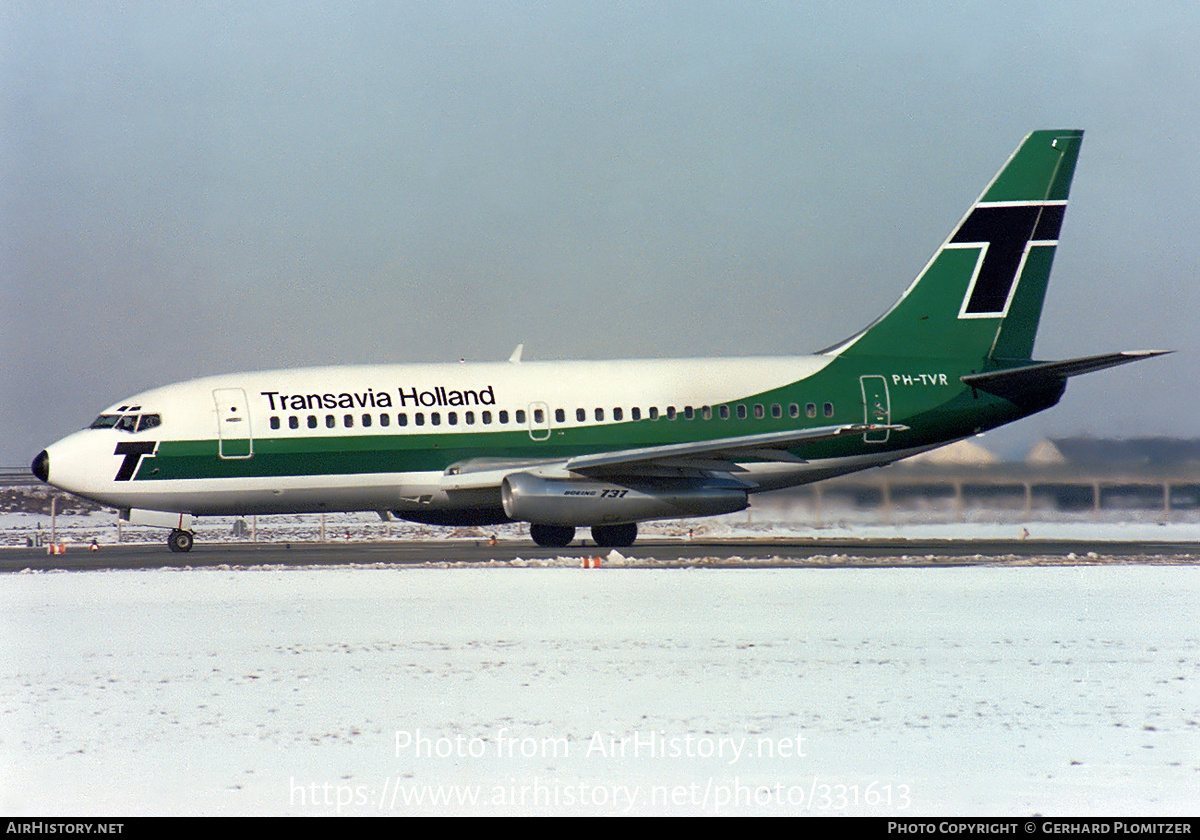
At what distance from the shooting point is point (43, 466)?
80.0 feet

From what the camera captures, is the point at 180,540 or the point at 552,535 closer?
the point at 180,540

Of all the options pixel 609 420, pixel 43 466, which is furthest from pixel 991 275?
pixel 43 466

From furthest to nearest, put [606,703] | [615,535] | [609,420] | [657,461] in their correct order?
[615,535] → [609,420] → [657,461] → [606,703]

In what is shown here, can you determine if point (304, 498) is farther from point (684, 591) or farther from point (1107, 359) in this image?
point (1107, 359)

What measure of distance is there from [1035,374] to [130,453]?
55.6ft

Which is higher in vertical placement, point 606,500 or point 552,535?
point 606,500

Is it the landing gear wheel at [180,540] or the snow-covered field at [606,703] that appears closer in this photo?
the snow-covered field at [606,703]

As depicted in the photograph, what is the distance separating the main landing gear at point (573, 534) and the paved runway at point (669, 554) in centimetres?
30

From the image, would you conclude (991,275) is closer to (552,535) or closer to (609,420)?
(609,420)

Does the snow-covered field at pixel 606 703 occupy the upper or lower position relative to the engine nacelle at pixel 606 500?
lower

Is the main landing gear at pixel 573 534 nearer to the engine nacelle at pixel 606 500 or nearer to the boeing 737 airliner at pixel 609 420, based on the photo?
the boeing 737 airliner at pixel 609 420

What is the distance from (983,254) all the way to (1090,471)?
5153mm

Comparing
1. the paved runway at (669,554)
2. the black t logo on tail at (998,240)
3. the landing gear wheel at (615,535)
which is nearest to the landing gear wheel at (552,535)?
the paved runway at (669,554)

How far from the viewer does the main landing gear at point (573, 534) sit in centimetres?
2642
